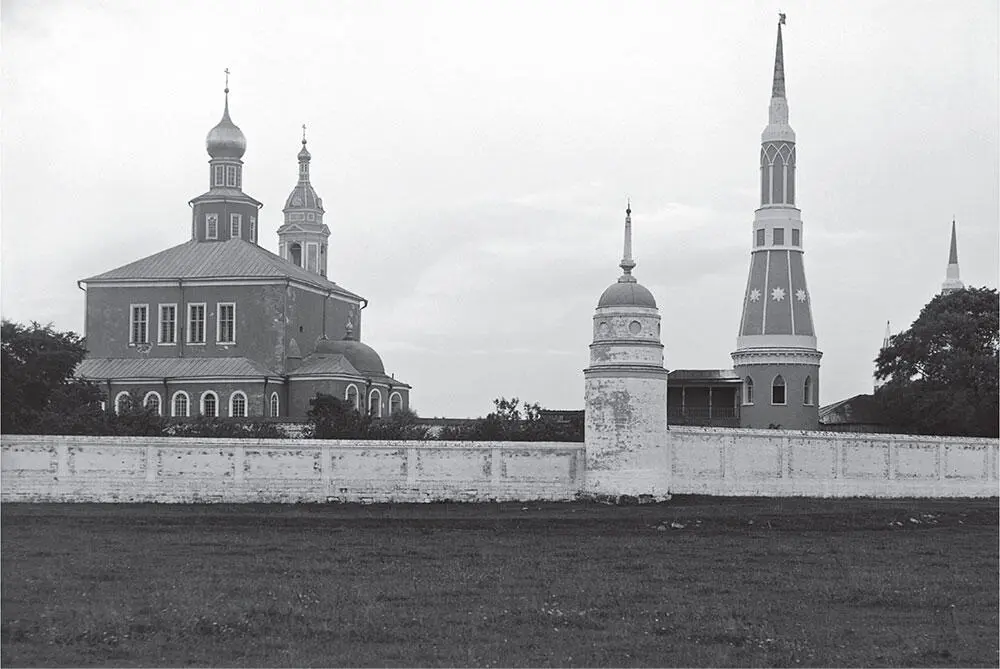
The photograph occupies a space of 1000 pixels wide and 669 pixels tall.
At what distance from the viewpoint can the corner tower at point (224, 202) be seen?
55094 mm

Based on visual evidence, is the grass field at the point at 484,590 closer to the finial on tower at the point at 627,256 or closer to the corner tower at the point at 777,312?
the finial on tower at the point at 627,256

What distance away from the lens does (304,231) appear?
70.1 m

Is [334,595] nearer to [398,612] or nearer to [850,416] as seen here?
[398,612]

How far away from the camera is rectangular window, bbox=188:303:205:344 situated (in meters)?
50.6

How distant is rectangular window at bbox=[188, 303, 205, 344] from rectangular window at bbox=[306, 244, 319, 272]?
18.6 meters

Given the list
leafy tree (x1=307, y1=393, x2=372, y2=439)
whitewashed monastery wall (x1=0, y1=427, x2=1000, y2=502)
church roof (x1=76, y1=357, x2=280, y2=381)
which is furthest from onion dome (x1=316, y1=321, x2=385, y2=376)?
whitewashed monastery wall (x1=0, y1=427, x2=1000, y2=502)

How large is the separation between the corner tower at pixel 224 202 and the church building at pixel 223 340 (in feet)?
1.35

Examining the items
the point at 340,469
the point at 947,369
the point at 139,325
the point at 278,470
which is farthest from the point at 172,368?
the point at 947,369

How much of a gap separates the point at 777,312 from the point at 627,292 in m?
22.1

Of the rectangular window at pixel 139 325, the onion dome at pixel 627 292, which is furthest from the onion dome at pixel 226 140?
the onion dome at pixel 627 292

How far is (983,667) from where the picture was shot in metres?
13.0

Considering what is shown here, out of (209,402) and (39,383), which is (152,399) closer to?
(209,402)

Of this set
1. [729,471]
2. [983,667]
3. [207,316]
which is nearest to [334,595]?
[983,667]

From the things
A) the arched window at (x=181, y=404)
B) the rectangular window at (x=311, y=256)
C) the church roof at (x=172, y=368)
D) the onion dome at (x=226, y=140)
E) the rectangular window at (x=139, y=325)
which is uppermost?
the onion dome at (x=226, y=140)
